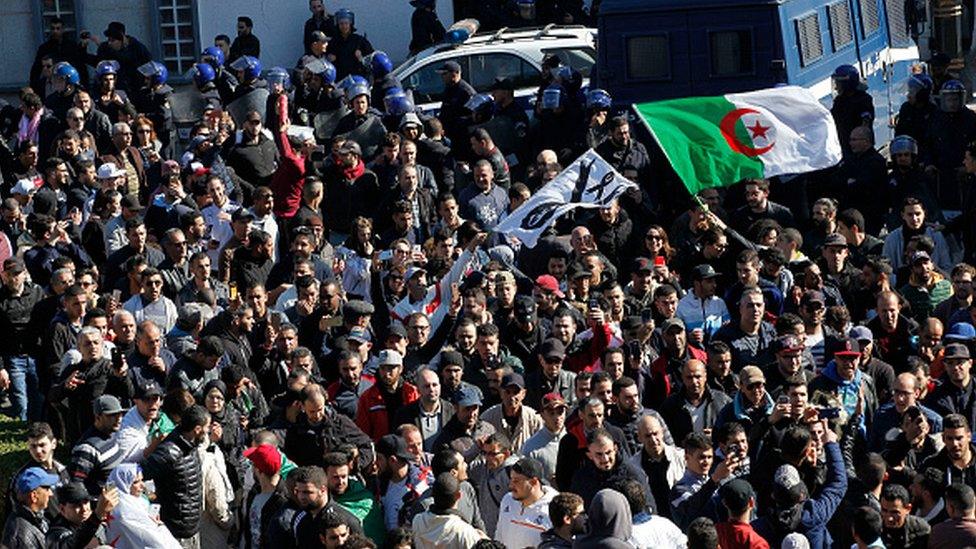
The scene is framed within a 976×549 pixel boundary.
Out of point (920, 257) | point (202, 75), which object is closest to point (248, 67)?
point (202, 75)

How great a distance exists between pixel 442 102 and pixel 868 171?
5.05 metres

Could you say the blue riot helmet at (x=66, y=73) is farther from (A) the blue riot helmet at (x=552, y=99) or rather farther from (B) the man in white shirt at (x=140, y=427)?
(B) the man in white shirt at (x=140, y=427)

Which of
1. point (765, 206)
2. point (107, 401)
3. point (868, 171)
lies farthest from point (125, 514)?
point (868, 171)

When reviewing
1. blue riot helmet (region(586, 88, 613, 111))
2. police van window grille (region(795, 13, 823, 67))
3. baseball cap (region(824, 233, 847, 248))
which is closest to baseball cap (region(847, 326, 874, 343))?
baseball cap (region(824, 233, 847, 248))

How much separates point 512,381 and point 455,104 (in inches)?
330

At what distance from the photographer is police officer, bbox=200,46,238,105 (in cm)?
2603

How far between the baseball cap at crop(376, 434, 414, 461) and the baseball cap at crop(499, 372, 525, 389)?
3.49ft

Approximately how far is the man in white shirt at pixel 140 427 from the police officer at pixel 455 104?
8.25m

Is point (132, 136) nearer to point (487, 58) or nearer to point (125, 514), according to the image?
point (487, 58)

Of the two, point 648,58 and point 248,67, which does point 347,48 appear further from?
point 648,58

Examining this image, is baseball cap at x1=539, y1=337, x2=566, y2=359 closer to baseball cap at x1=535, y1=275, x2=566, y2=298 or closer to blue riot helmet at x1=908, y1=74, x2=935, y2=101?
baseball cap at x1=535, y1=275, x2=566, y2=298

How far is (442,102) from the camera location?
24.6m

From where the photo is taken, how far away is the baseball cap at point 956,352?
16.7 m

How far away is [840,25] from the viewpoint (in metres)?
24.4
